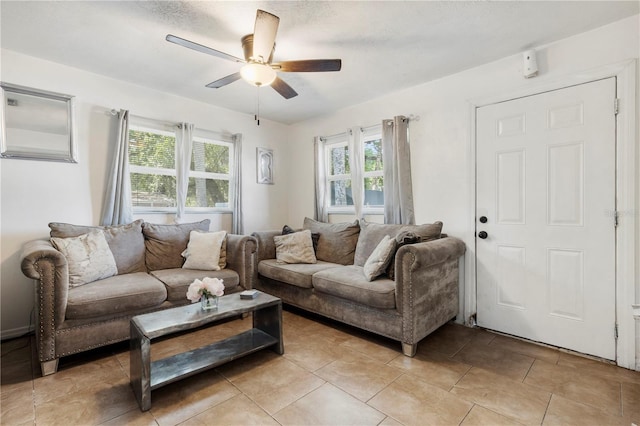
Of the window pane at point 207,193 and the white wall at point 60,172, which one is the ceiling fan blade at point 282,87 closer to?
the white wall at point 60,172

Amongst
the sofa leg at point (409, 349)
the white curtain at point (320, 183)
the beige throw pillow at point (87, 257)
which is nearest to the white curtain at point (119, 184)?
the beige throw pillow at point (87, 257)

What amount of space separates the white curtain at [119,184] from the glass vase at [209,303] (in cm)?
165

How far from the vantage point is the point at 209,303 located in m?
2.08

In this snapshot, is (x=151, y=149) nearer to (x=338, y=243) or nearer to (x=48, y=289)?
(x=48, y=289)

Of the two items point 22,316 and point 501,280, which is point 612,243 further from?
point 22,316

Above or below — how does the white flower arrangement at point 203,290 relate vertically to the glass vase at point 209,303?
above

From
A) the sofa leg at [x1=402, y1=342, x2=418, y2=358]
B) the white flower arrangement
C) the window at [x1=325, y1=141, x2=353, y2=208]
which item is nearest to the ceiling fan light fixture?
the white flower arrangement

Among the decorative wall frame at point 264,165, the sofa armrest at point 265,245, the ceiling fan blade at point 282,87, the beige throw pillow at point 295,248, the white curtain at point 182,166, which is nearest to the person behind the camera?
the ceiling fan blade at point 282,87

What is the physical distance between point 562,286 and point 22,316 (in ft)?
15.1

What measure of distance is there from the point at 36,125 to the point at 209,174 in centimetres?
166

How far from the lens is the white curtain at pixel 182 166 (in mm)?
3504

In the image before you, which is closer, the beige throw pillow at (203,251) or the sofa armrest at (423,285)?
the sofa armrest at (423,285)

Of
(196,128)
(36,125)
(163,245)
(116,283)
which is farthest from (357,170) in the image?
(36,125)

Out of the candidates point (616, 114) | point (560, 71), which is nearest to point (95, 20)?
point (560, 71)
